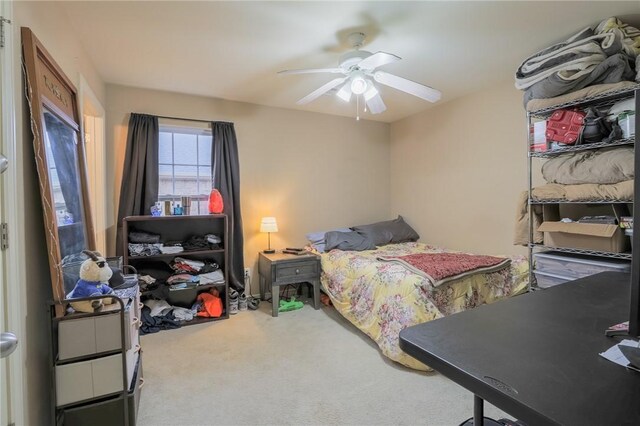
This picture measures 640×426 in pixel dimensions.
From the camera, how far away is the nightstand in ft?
10.8

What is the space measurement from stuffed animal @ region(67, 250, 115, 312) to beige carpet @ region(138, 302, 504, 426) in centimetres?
74

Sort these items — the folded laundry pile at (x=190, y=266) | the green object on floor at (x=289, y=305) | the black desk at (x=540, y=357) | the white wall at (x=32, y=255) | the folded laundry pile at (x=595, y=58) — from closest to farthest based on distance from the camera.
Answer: the black desk at (x=540, y=357)
the white wall at (x=32, y=255)
the folded laundry pile at (x=595, y=58)
the folded laundry pile at (x=190, y=266)
the green object on floor at (x=289, y=305)

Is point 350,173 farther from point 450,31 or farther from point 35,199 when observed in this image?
point 35,199

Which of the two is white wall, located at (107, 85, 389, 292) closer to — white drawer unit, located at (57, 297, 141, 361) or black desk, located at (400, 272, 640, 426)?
white drawer unit, located at (57, 297, 141, 361)

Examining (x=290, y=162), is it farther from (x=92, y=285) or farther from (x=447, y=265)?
(x=92, y=285)

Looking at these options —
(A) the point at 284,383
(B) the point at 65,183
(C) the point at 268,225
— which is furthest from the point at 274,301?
(B) the point at 65,183

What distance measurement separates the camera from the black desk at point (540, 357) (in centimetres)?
56

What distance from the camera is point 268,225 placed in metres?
3.59

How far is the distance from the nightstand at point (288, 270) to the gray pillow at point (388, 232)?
828mm

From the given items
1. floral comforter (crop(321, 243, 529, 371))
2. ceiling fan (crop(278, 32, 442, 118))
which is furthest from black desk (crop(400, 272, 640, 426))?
ceiling fan (crop(278, 32, 442, 118))

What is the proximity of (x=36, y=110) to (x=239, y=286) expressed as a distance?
255 cm

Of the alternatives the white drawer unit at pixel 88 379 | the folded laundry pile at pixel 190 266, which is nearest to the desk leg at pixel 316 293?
the folded laundry pile at pixel 190 266

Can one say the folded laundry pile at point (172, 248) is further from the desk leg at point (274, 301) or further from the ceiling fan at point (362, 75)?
the ceiling fan at point (362, 75)

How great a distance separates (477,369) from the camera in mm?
678
